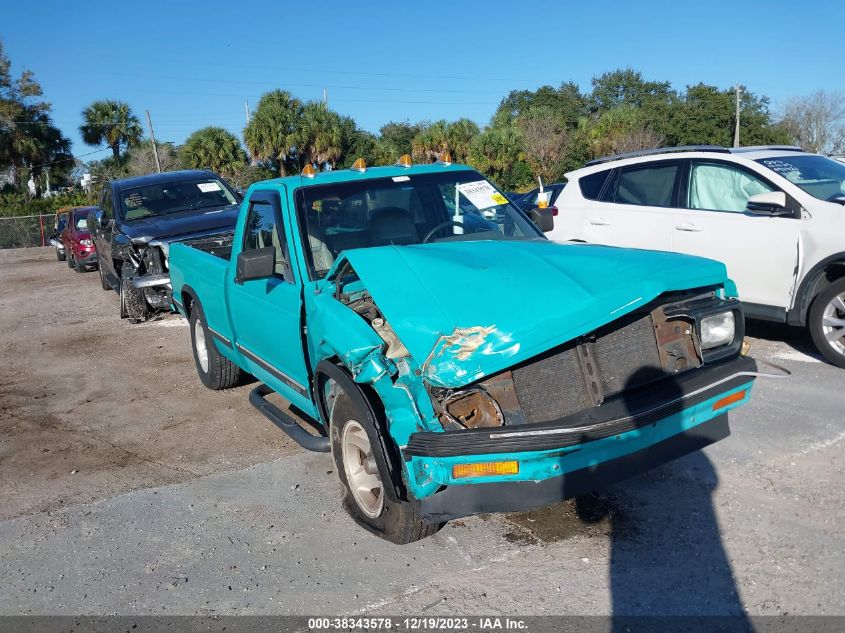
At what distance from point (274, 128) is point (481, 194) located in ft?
114

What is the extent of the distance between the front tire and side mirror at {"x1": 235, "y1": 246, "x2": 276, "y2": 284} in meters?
0.85

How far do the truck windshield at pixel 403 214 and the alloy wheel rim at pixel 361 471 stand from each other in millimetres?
1130

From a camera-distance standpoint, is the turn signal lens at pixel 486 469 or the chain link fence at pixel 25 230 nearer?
the turn signal lens at pixel 486 469

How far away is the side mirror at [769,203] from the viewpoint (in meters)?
6.61

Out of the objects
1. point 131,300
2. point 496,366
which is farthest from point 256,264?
point 131,300

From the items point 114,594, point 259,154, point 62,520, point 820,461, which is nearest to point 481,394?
point 114,594

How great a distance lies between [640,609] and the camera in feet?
10.7

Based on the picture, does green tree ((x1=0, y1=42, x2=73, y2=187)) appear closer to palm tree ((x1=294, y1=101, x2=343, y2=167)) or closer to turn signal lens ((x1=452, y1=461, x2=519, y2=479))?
palm tree ((x1=294, y1=101, x2=343, y2=167))

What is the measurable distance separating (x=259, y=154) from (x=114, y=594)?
36.7 m

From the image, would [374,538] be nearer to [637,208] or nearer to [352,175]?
[352,175]

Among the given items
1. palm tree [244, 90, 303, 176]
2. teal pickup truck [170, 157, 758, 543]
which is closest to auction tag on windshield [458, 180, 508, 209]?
teal pickup truck [170, 157, 758, 543]

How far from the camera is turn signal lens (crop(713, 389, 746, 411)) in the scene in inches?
149

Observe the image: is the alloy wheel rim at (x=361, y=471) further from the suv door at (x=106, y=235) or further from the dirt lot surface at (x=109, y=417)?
the suv door at (x=106, y=235)

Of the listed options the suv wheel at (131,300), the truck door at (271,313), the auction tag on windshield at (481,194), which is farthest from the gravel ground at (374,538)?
the suv wheel at (131,300)
